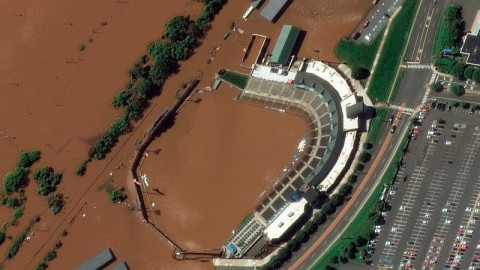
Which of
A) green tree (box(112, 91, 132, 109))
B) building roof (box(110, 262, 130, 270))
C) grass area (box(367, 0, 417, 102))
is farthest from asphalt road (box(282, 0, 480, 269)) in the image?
green tree (box(112, 91, 132, 109))

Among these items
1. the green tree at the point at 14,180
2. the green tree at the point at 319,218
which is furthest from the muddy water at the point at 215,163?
the green tree at the point at 14,180

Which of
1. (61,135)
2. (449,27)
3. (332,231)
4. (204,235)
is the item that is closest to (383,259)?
(332,231)

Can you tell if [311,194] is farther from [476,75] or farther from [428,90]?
[476,75]

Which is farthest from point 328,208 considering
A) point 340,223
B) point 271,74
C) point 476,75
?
point 476,75

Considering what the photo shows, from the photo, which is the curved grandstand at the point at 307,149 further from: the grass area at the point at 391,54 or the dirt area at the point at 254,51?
the grass area at the point at 391,54

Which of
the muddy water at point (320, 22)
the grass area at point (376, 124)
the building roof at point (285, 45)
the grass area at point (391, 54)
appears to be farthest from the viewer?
the muddy water at point (320, 22)

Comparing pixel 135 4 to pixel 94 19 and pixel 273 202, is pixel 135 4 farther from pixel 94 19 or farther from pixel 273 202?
pixel 273 202
